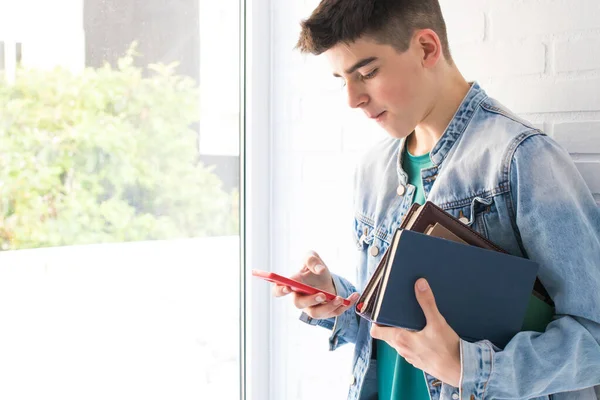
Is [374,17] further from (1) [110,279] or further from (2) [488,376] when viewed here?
(1) [110,279]

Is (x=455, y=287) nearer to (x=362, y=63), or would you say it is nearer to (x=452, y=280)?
(x=452, y=280)

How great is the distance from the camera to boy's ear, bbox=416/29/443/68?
44.4 inches

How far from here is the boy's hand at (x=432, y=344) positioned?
0.94 meters

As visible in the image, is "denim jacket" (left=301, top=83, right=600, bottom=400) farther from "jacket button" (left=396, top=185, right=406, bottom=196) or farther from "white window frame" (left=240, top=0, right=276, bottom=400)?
"white window frame" (left=240, top=0, right=276, bottom=400)

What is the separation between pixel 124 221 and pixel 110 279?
0.14 metres

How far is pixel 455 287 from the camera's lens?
0.97m

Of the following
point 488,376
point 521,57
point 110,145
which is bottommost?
point 488,376

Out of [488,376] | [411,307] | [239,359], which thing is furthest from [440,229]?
[239,359]

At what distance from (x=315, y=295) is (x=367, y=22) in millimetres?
476

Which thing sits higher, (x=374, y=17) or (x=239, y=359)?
(x=374, y=17)

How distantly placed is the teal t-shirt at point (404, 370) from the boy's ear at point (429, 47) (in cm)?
17

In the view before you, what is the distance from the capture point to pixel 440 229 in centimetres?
97

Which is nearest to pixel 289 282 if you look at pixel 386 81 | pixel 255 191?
pixel 386 81

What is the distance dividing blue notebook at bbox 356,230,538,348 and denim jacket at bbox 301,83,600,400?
0.03m
